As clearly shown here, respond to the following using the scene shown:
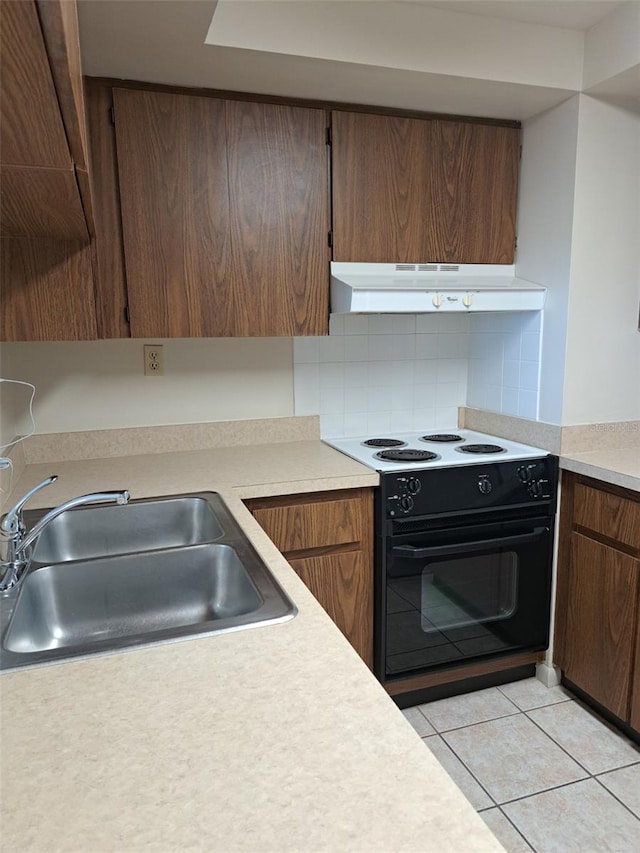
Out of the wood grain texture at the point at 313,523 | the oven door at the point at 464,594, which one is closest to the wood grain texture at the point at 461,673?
the oven door at the point at 464,594

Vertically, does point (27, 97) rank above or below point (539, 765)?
above

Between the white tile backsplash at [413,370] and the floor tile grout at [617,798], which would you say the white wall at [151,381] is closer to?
the white tile backsplash at [413,370]

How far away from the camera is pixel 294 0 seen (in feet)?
5.66

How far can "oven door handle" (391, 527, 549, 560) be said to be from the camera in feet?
6.77

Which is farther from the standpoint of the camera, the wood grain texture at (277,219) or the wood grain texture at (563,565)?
the wood grain texture at (563,565)

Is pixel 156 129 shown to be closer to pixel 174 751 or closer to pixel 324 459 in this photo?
pixel 324 459

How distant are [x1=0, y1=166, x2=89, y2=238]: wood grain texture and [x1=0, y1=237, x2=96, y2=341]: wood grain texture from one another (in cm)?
8

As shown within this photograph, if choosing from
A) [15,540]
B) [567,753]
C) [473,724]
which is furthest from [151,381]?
[567,753]

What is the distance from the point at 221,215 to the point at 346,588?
1.33m

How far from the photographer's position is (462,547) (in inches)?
83.9

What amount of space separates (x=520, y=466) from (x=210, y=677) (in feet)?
5.24

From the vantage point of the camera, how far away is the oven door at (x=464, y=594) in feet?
6.91

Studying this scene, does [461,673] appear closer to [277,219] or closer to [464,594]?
[464,594]

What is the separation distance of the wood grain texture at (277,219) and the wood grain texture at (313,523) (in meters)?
0.63
